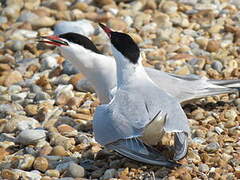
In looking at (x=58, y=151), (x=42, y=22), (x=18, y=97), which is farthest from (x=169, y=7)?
(x=58, y=151)

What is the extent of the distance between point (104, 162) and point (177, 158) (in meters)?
0.60

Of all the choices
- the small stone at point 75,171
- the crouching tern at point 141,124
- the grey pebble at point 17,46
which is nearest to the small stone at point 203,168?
the crouching tern at point 141,124

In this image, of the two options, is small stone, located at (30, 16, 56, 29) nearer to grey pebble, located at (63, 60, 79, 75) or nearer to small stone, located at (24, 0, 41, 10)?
small stone, located at (24, 0, 41, 10)

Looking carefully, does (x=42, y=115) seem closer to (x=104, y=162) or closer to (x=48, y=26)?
(x=104, y=162)

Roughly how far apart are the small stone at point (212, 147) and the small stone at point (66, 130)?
3.20 feet

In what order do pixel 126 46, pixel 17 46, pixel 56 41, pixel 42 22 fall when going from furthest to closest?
pixel 42 22, pixel 17 46, pixel 56 41, pixel 126 46

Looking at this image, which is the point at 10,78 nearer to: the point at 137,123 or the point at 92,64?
the point at 92,64

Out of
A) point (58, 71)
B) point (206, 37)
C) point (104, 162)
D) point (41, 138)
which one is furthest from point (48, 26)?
point (104, 162)

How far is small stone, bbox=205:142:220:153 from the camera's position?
4755 mm

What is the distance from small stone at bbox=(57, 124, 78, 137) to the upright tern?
423 millimetres

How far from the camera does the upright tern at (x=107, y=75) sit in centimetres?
567

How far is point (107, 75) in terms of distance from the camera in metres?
5.70

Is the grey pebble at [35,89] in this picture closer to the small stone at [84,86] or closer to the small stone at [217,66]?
the small stone at [84,86]

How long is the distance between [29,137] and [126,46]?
3.00ft
